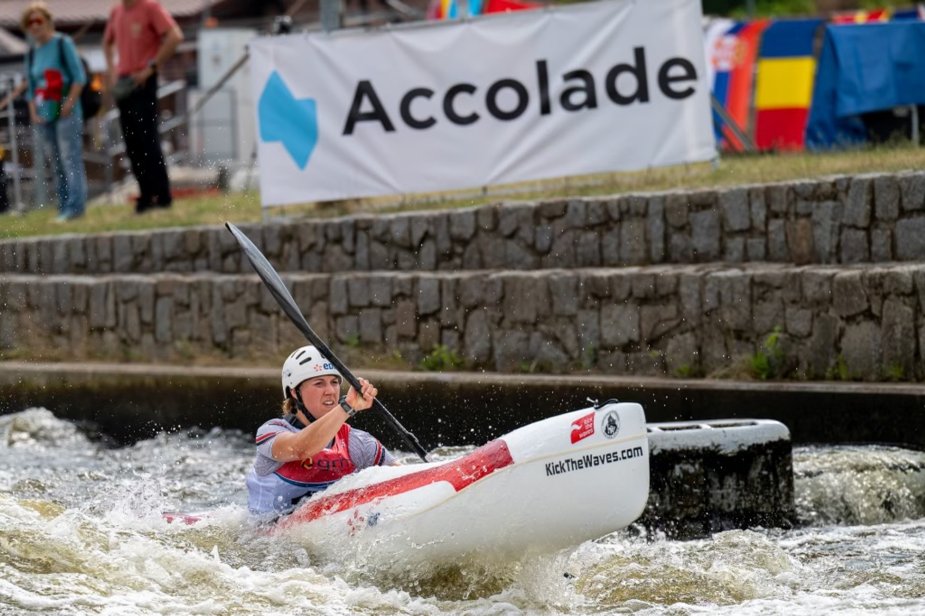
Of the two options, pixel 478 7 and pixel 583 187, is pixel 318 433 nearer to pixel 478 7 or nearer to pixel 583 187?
pixel 583 187

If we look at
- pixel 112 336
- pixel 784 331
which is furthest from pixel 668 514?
pixel 112 336

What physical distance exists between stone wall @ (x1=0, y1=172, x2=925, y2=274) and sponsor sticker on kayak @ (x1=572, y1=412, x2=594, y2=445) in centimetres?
447

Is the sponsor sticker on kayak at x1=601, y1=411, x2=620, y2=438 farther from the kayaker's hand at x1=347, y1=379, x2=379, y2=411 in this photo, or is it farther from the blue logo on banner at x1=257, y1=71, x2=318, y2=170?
the blue logo on banner at x1=257, y1=71, x2=318, y2=170

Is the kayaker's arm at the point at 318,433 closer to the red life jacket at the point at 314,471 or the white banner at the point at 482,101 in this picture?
the red life jacket at the point at 314,471

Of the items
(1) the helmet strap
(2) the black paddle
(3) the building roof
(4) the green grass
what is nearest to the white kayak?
(1) the helmet strap

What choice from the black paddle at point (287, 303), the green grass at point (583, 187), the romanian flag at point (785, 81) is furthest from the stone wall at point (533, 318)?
the romanian flag at point (785, 81)

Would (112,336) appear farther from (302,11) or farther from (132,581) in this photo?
(302,11)

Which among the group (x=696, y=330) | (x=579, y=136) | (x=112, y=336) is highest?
(x=579, y=136)

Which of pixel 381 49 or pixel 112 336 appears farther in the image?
pixel 112 336

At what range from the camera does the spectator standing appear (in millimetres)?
13977

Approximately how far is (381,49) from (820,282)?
13.2ft

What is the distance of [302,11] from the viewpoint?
35406mm

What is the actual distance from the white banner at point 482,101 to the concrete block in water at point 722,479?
3786mm

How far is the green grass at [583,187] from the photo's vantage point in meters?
11.8
